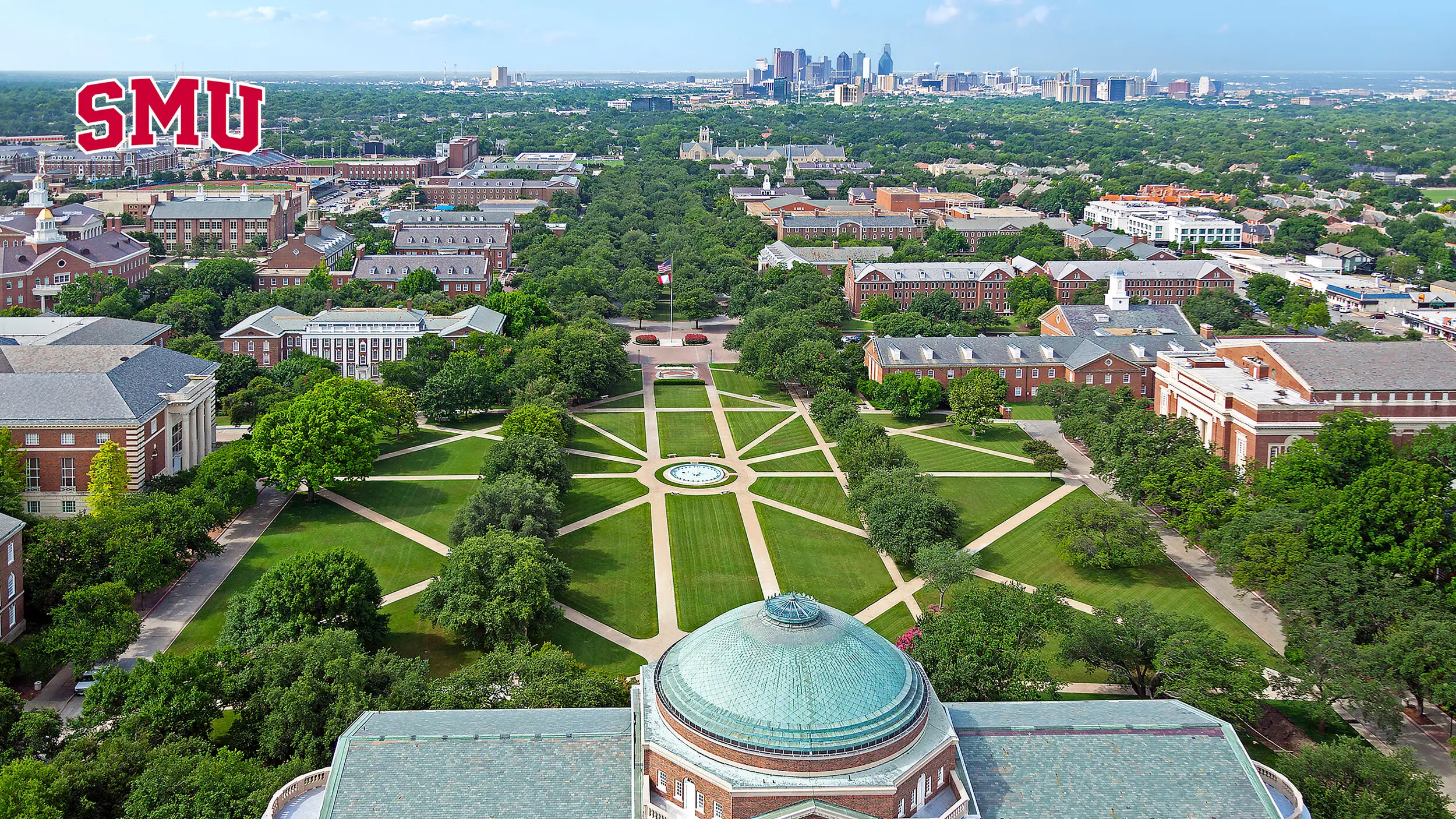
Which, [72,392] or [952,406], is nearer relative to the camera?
[72,392]

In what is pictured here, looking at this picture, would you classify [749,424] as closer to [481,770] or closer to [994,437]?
[994,437]

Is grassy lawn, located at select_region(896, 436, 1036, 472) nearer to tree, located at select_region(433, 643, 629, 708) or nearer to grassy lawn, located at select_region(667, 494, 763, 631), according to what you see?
grassy lawn, located at select_region(667, 494, 763, 631)

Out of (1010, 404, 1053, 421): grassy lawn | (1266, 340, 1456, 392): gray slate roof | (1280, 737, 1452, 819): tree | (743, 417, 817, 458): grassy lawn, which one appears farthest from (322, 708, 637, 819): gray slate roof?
(1010, 404, 1053, 421): grassy lawn

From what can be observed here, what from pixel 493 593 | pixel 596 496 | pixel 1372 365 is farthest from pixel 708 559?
pixel 1372 365

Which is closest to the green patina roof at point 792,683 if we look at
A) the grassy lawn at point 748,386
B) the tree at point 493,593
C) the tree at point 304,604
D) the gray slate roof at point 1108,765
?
the gray slate roof at point 1108,765

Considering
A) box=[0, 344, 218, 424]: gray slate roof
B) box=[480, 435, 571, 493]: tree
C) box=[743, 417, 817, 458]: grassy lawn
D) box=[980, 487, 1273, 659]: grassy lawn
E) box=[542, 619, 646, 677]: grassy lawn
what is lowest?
box=[542, 619, 646, 677]: grassy lawn

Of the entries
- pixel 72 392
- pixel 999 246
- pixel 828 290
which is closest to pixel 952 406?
pixel 828 290

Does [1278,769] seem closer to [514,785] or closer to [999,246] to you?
[514,785]
